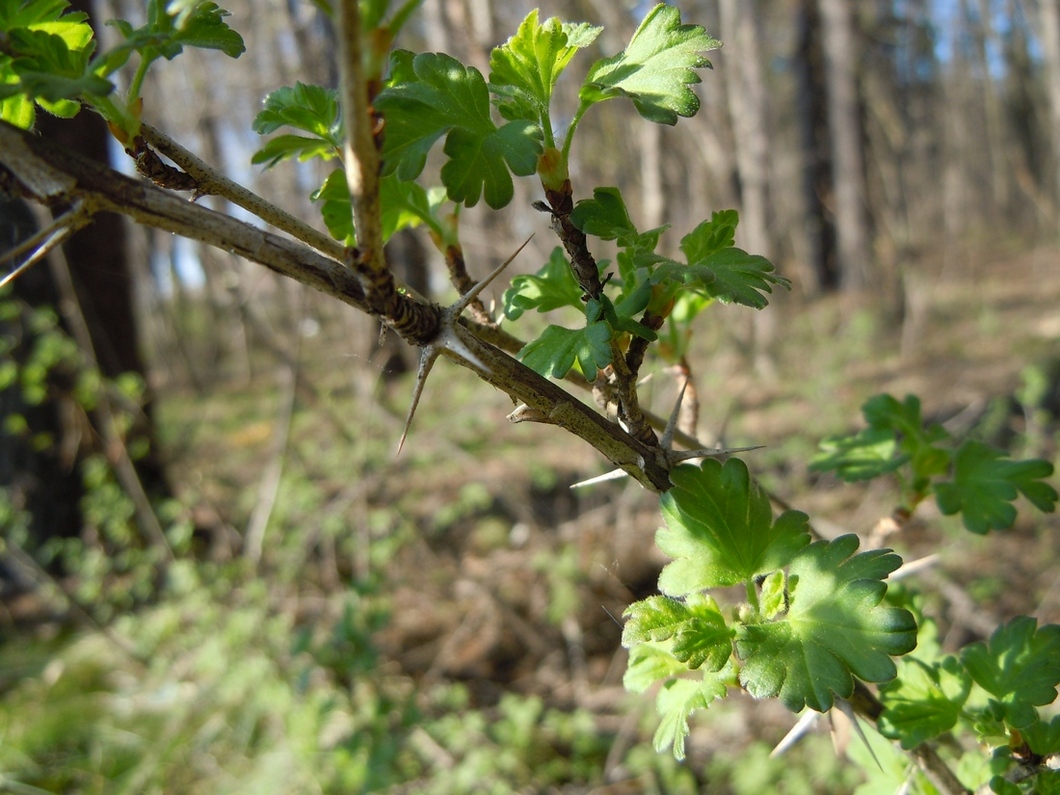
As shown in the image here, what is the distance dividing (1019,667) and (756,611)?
1.19 ft

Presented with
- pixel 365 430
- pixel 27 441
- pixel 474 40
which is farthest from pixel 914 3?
pixel 27 441

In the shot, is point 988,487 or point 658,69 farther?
point 988,487

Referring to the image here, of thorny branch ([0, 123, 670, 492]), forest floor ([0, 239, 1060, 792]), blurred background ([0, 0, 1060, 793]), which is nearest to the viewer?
thorny branch ([0, 123, 670, 492])

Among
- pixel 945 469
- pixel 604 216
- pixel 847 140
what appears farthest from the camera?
pixel 847 140

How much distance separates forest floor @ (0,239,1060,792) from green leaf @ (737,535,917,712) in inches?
78.1

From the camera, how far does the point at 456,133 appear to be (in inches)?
28.7

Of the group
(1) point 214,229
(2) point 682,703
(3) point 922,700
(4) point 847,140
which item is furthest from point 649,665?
(4) point 847,140

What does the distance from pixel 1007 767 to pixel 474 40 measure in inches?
143

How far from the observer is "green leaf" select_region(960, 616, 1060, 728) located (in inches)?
32.4

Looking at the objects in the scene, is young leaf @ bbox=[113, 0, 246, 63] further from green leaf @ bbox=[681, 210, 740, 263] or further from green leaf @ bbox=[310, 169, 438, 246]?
green leaf @ bbox=[681, 210, 740, 263]

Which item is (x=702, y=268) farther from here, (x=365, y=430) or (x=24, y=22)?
(x=365, y=430)

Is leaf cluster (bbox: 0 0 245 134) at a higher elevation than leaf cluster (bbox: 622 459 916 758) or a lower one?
higher

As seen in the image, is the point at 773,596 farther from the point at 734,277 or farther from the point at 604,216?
the point at 604,216

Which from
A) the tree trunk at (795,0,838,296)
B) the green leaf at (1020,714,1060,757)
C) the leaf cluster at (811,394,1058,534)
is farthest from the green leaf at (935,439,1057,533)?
the tree trunk at (795,0,838,296)
